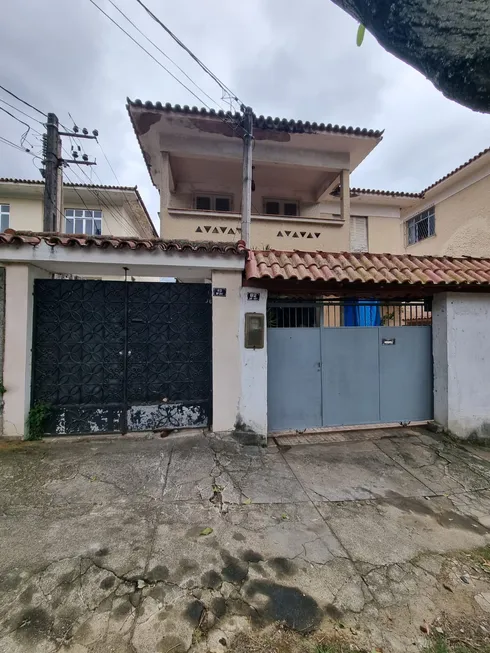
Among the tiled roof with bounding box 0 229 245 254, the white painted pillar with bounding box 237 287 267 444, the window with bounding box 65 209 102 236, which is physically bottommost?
the white painted pillar with bounding box 237 287 267 444

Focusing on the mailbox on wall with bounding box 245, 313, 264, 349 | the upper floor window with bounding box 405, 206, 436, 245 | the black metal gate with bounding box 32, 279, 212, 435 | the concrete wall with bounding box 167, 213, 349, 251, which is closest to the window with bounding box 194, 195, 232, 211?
the concrete wall with bounding box 167, 213, 349, 251

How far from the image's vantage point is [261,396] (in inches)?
191

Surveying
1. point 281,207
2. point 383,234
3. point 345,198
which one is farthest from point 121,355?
point 383,234

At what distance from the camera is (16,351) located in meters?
4.54

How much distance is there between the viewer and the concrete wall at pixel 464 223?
31.6ft

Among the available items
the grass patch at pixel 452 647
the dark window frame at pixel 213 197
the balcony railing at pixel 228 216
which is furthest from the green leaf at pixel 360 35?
the dark window frame at pixel 213 197

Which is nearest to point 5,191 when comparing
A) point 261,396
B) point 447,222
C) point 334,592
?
point 261,396

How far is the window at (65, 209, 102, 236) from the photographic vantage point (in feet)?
43.6

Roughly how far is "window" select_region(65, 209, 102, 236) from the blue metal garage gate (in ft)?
38.3

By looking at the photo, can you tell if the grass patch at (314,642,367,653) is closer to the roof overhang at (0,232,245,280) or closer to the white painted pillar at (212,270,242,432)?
the white painted pillar at (212,270,242,432)

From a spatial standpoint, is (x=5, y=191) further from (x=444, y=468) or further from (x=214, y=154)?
(x=444, y=468)

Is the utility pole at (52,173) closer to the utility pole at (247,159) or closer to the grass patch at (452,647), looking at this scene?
the utility pole at (247,159)

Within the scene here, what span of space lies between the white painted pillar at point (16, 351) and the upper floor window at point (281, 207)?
761 cm

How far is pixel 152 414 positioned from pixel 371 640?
4.00 metres
